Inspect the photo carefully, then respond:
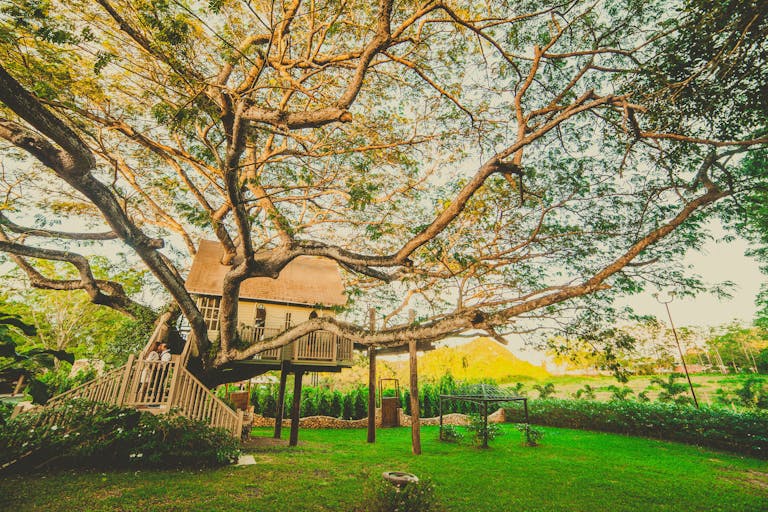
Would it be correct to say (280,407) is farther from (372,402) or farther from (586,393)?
(586,393)

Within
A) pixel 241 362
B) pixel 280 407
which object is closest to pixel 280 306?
pixel 241 362

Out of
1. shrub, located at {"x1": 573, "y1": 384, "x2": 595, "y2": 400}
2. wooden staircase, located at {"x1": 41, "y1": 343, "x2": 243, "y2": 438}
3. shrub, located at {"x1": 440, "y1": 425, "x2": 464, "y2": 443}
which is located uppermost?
wooden staircase, located at {"x1": 41, "y1": 343, "x2": 243, "y2": 438}

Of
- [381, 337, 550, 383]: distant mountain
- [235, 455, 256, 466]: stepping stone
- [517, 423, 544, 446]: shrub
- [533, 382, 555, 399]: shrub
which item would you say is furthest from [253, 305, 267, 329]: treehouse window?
[533, 382, 555, 399]: shrub

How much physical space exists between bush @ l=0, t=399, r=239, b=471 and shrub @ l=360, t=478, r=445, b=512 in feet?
14.7

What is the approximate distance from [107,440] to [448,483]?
6.32 meters

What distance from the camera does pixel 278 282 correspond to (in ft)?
49.3

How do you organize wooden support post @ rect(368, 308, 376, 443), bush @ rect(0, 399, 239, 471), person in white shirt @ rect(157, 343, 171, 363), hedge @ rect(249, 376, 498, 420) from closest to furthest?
bush @ rect(0, 399, 239, 471), person in white shirt @ rect(157, 343, 171, 363), wooden support post @ rect(368, 308, 376, 443), hedge @ rect(249, 376, 498, 420)

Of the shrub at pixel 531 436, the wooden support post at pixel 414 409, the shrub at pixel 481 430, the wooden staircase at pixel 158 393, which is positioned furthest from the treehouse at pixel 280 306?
the shrub at pixel 531 436

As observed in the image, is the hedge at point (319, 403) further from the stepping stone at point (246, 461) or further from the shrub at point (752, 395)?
the shrub at point (752, 395)

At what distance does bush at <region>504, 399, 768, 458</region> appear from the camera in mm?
8742

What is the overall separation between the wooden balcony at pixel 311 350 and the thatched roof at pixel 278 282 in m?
1.81

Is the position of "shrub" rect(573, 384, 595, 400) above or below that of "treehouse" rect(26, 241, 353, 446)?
below

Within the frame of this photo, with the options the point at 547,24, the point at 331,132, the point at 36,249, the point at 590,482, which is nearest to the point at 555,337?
the point at 590,482

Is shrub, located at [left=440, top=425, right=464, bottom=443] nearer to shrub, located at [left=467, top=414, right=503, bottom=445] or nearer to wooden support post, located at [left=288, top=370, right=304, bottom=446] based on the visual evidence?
shrub, located at [left=467, top=414, right=503, bottom=445]
